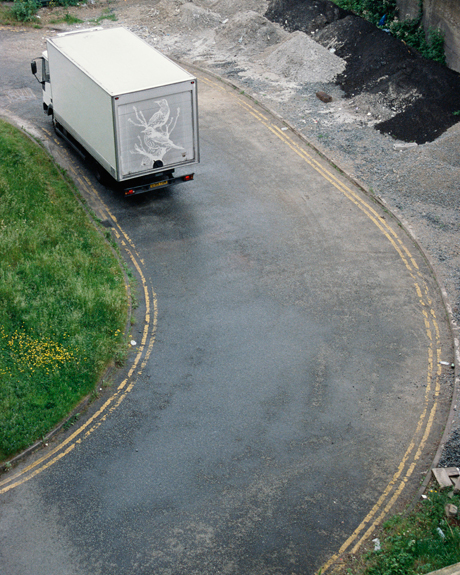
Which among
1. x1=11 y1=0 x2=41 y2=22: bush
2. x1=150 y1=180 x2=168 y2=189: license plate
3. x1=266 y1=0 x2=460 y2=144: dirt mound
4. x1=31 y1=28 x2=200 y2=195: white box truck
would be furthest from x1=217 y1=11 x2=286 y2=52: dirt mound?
x1=150 y1=180 x2=168 y2=189: license plate

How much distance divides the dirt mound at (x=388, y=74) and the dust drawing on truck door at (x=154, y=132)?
329 inches

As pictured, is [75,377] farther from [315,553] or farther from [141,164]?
[141,164]

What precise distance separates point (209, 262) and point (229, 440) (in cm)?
587

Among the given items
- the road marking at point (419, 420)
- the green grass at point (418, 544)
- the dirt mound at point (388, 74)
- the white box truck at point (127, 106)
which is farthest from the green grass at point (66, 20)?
the green grass at point (418, 544)

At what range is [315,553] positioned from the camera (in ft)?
33.2

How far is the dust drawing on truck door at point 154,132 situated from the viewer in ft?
54.1

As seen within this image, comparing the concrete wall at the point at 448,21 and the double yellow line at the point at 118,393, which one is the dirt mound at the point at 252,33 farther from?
the double yellow line at the point at 118,393

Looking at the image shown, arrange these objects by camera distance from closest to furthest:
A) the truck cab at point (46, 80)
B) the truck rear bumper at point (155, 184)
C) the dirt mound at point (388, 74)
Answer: the truck rear bumper at point (155, 184) < the truck cab at point (46, 80) < the dirt mound at point (388, 74)

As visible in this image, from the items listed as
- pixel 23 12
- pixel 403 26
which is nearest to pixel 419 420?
pixel 403 26

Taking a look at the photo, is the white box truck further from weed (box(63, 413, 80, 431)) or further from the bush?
the bush

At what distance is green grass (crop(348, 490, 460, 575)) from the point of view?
9719mm

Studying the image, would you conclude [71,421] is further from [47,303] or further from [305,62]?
[305,62]

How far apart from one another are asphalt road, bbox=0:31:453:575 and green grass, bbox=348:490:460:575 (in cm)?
44

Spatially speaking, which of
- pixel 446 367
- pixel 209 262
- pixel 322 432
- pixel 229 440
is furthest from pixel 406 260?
pixel 229 440
